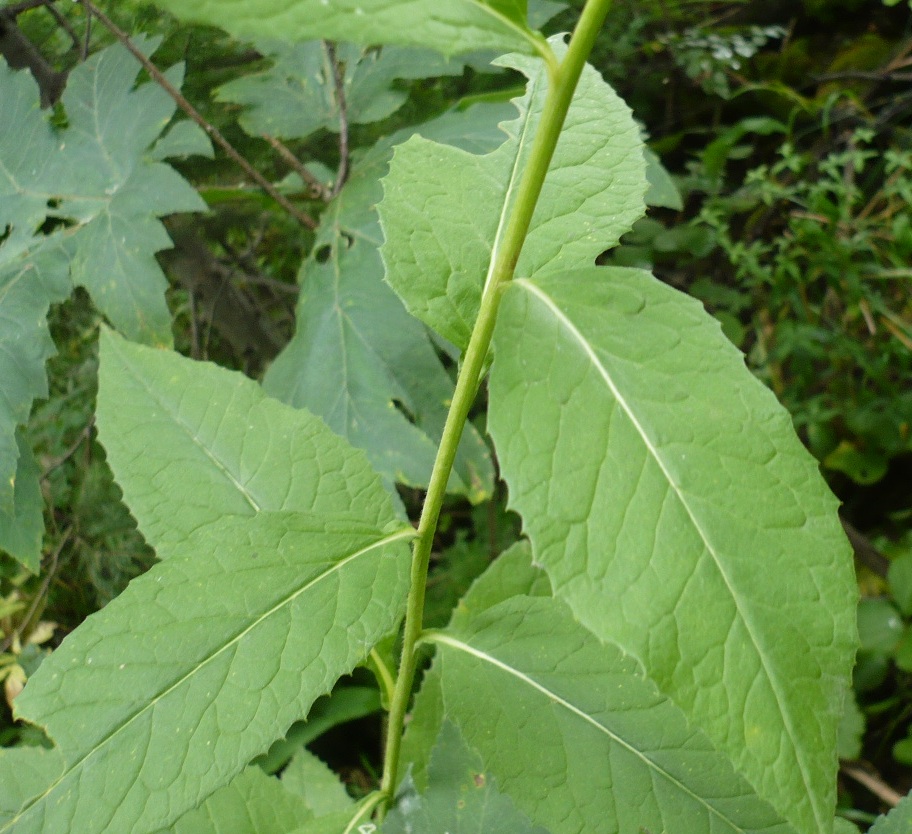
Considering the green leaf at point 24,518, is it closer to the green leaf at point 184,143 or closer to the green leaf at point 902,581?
the green leaf at point 184,143

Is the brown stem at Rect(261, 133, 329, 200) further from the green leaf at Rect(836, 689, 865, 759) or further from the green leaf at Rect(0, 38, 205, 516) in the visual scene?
the green leaf at Rect(836, 689, 865, 759)

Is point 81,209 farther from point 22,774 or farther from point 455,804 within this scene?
point 455,804

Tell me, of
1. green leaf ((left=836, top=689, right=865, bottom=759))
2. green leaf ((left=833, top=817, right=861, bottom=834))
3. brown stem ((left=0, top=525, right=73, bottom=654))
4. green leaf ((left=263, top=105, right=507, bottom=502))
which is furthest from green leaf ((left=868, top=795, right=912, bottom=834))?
brown stem ((left=0, top=525, right=73, bottom=654))

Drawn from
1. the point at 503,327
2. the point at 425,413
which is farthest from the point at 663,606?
the point at 425,413

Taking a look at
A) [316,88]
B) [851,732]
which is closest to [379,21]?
[316,88]

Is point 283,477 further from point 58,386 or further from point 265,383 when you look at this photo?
point 58,386

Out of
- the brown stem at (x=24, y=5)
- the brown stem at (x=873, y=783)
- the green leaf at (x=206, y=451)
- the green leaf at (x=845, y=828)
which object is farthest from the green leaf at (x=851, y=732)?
the brown stem at (x=24, y=5)
